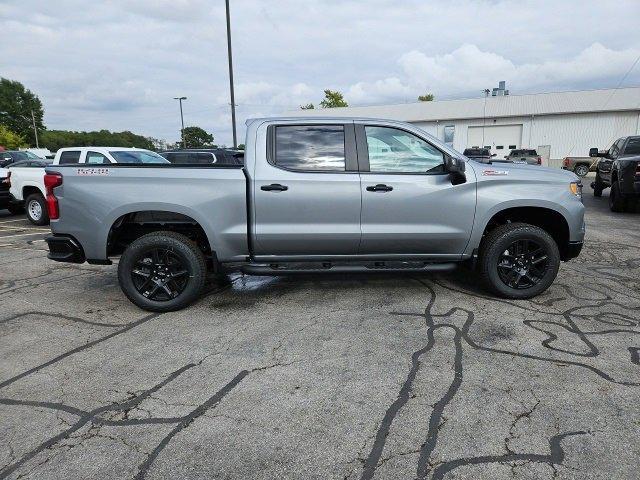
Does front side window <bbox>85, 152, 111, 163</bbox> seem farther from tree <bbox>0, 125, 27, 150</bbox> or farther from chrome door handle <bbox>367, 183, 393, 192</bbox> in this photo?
tree <bbox>0, 125, 27, 150</bbox>

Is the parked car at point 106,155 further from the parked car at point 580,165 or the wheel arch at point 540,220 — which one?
the parked car at point 580,165

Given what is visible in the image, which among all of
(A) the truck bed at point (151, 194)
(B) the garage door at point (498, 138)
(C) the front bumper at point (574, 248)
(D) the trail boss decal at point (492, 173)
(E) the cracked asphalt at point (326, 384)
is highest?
(B) the garage door at point (498, 138)

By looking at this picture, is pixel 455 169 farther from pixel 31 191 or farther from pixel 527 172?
pixel 31 191

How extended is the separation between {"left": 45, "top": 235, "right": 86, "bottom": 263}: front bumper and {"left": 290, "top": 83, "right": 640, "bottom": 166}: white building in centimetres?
3828

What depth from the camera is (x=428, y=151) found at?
4531 mm

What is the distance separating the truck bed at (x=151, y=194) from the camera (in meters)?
4.28

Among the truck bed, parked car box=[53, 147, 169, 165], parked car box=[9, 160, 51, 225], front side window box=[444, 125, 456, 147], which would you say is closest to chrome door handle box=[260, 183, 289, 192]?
the truck bed

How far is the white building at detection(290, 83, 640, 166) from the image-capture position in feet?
111

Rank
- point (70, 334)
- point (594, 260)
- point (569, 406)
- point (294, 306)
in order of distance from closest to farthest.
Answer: point (569, 406) → point (70, 334) → point (294, 306) → point (594, 260)

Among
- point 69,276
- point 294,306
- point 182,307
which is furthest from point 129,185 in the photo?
point 69,276

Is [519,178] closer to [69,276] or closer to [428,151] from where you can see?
[428,151]

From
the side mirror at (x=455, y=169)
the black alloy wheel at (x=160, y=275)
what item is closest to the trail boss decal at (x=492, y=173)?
the side mirror at (x=455, y=169)

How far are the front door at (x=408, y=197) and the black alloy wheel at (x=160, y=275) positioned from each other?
183 centimetres

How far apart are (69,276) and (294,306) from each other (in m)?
3.34
